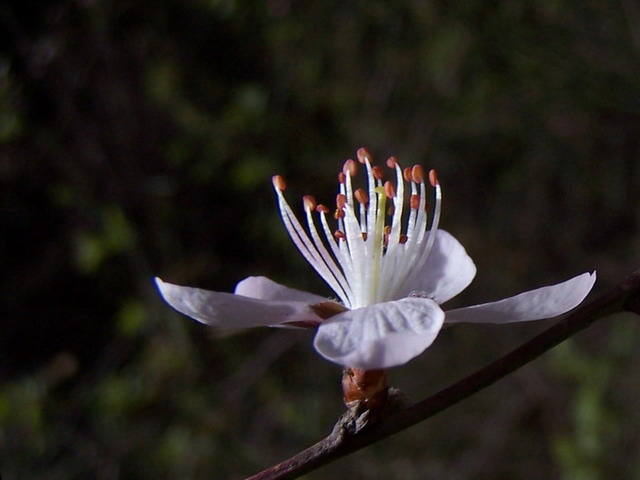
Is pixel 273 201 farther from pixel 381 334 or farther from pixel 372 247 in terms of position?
pixel 381 334

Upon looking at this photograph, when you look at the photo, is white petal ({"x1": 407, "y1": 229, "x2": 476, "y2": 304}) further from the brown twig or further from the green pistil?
the brown twig

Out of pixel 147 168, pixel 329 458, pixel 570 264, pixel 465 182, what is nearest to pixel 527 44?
pixel 465 182

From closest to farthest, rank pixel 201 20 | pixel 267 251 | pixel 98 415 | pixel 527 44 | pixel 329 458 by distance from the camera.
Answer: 1. pixel 329 458
2. pixel 98 415
3. pixel 527 44
4. pixel 201 20
5. pixel 267 251

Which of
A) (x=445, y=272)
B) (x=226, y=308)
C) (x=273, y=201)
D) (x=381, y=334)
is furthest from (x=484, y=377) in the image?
(x=273, y=201)

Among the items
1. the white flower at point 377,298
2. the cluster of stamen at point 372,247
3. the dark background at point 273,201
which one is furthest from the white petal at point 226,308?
the dark background at point 273,201

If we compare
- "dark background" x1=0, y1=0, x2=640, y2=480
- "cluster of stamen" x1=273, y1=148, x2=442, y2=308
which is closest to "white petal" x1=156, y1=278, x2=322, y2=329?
"cluster of stamen" x1=273, y1=148, x2=442, y2=308

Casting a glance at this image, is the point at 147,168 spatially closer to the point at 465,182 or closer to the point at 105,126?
the point at 105,126

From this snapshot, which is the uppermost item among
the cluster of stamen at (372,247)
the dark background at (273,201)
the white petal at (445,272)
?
the cluster of stamen at (372,247)

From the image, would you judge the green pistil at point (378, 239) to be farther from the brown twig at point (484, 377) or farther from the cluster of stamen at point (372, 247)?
the brown twig at point (484, 377)
